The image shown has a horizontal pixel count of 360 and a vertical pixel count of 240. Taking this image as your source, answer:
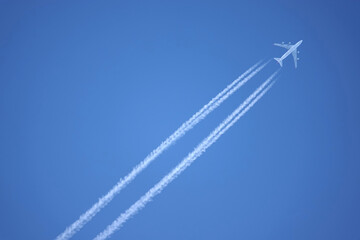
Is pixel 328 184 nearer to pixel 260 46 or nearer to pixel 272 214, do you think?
pixel 272 214

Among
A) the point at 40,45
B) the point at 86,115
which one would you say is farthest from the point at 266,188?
the point at 40,45

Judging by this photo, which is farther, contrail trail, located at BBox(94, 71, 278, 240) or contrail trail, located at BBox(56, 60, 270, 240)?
contrail trail, located at BBox(94, 71, 278, 240)

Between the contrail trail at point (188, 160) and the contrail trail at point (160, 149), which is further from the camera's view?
the contrail trail at point (188, 160)

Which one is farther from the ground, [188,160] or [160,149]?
[160,149]

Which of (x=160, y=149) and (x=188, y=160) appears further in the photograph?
(x=188, y=160)
